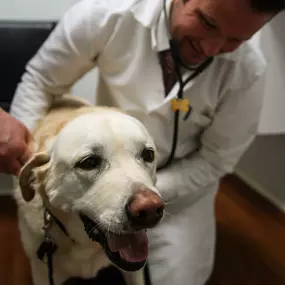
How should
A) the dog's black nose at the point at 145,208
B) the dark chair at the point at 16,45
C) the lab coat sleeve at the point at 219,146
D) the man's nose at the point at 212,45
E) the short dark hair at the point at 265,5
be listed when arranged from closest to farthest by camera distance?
the dog's black nose at the point at 145,208
the short dark hair at the point at 265,5
the man's nose at the point at 212,45
the lab coat sleeve at the point at 219,146
the dark chair at the point at 16,45

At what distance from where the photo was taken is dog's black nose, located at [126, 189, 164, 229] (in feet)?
2.60

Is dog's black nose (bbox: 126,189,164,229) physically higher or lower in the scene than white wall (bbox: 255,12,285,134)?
higher

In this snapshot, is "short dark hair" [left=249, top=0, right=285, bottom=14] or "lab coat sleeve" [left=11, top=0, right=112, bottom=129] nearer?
"short dark hair" [left=249, top=0, right=285, bottom=14]

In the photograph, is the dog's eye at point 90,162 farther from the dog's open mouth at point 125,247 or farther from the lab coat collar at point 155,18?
the lab coat collar at point 155,18

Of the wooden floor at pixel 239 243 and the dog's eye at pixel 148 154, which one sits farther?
the wooden floor at pixel 239 243

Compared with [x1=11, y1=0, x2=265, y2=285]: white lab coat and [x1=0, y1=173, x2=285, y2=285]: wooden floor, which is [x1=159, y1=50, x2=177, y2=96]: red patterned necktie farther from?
[x1=0, y1=173, x2=285, y2=285]: wooden floor

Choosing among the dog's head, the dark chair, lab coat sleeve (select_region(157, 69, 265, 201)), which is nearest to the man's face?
lab coat sleeve (select_region(157, 69, 265, 201))

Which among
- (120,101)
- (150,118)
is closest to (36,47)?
(120,101)

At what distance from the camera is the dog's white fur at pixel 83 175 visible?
0.85m

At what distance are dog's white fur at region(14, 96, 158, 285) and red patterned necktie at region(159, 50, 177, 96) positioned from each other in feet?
1.04

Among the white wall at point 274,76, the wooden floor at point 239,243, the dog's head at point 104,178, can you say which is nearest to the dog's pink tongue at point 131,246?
the dog's head at point 104,178

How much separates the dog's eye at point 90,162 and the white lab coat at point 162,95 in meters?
0.44

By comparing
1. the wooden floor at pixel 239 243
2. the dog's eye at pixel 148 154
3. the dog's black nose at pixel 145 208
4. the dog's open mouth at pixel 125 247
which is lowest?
the wooden floor at pixel 239 243

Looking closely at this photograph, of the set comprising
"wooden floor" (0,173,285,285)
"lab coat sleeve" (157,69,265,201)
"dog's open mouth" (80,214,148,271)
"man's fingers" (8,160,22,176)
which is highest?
"man's fingers" (8,160,22,176)
